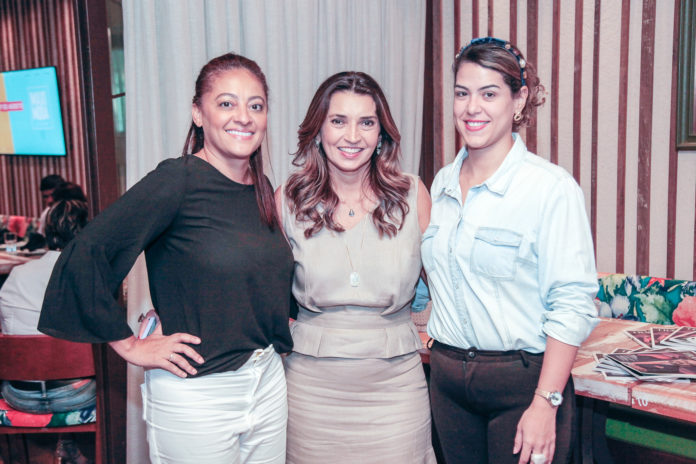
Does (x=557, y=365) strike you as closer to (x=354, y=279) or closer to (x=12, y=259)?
(x=354, y=279)

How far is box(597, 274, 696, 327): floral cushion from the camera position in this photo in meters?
2.45

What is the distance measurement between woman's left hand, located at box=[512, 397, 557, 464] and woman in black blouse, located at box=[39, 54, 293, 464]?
2.00 ft

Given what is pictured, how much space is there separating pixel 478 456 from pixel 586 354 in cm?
67

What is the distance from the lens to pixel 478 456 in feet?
4.80

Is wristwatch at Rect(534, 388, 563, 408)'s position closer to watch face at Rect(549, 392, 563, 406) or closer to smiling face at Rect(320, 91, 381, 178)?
watch face at Rect(549, 392, 563, 406)

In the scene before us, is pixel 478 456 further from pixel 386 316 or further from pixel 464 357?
pixel 386 316

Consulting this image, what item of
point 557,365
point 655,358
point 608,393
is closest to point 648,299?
point 655,358

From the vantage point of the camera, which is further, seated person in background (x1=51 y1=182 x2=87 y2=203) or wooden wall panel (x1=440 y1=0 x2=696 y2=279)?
seated person in background (x1=51 y1=182 x2=87 y2=203)

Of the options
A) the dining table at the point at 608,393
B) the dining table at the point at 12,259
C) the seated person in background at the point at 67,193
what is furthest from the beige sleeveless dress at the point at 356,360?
the dining table at the point at 12,259

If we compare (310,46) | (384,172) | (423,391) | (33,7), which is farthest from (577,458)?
(33,7)

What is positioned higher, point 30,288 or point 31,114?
point 31,114

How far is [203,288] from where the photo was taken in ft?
4.71

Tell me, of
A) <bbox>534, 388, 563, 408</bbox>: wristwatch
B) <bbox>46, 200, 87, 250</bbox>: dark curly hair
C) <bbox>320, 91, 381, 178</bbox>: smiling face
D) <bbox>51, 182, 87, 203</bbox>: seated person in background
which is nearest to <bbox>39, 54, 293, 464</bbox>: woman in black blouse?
<bbox>320, 91, 381, 178</bbox>: smiling face

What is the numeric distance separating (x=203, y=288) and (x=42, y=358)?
117 centimetres
